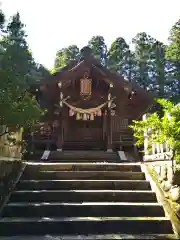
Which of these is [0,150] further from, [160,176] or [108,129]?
[108,129]

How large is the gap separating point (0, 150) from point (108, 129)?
9346mm

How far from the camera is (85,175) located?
7.71m

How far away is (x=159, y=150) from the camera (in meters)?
8.38

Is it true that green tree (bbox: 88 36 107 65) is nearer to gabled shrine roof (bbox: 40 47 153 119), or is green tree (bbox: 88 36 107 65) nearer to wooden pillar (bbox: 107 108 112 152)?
gabled shrine roof (bbox: 40 47 153 119)

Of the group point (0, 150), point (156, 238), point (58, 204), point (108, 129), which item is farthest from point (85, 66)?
point (156, 238)

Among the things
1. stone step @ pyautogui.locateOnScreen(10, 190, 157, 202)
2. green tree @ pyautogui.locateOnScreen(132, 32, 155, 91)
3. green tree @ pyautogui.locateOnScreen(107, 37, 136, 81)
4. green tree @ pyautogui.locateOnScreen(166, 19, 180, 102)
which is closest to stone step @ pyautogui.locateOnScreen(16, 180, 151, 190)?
stone step @ pyautogui.locateOnScreen(10, 190, 157, 202)

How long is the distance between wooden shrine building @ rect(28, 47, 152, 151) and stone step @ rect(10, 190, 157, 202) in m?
8.46

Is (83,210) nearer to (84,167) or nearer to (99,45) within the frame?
(84,167)

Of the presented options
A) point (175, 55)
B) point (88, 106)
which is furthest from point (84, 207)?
point (175, 55)

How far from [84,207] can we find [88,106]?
10.1 m

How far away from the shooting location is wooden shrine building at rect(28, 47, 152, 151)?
15703 millimetres

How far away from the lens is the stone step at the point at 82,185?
280 inches

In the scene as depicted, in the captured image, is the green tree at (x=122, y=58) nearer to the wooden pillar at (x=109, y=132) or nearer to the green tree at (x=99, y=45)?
the green tree at (x=99, y=45)

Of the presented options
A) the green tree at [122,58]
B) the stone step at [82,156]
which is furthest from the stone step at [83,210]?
the green tree at [122,58]
